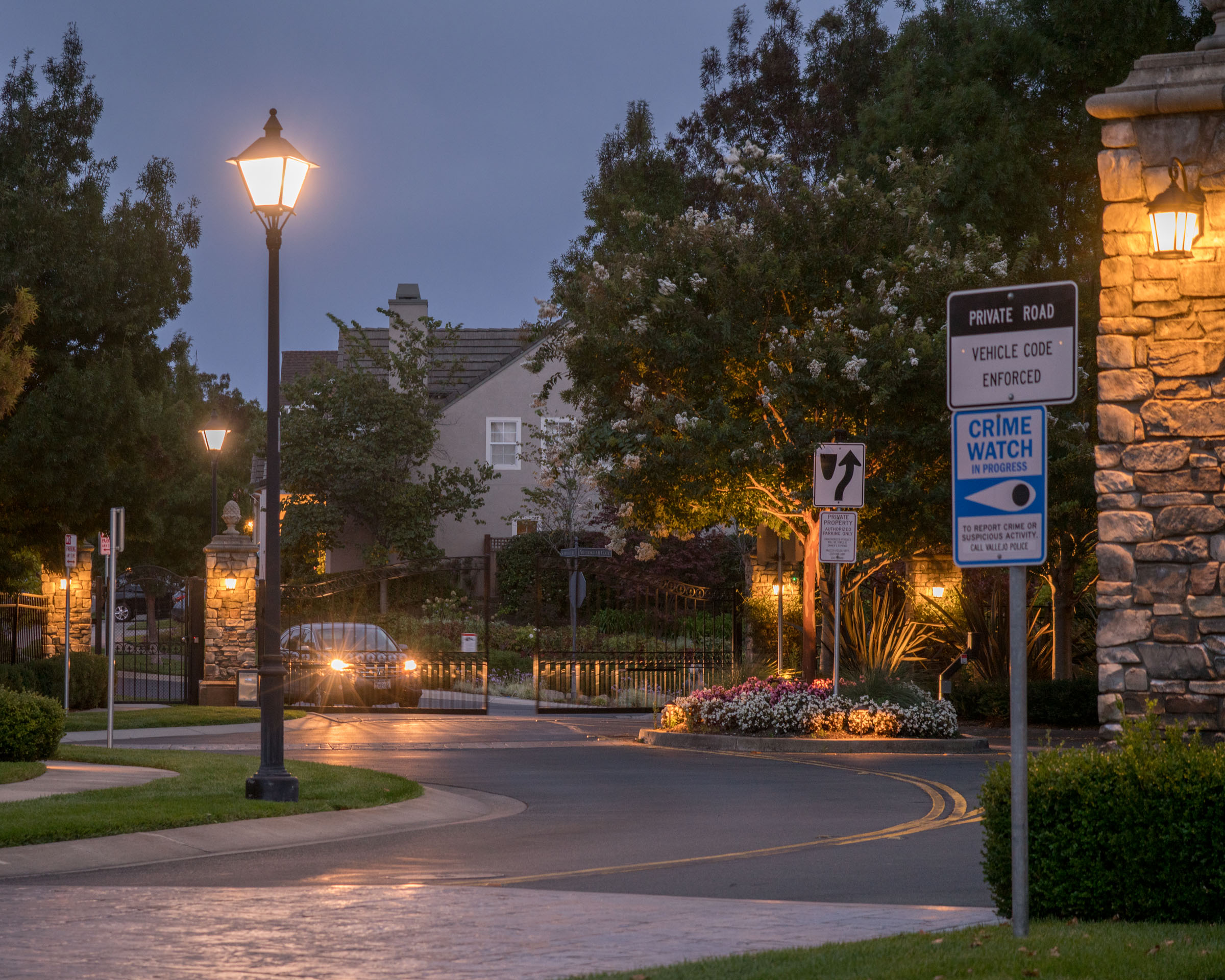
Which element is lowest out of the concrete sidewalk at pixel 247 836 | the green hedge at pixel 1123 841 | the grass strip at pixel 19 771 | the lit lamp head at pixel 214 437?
the concrete sidewalk at pixel 247 836

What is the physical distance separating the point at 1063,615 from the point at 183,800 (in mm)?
17393

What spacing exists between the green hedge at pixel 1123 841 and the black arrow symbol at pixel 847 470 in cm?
1156

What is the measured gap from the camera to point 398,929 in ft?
26.2

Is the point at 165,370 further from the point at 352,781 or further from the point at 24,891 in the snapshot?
the point at 24,891

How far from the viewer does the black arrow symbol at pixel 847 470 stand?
19.3 m

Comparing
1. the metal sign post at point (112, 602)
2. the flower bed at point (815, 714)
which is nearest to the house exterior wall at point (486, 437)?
the flower bed at point (815, 714)

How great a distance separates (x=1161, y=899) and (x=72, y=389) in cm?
2185

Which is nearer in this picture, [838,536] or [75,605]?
[838,536]

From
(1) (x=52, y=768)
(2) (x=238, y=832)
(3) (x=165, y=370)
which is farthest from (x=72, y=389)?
(2) (x=238, y=832)

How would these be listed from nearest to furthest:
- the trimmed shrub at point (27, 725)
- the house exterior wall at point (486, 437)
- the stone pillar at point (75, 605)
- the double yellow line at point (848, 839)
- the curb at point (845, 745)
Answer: the double yellow line at point (848, 839)
the trimmed shrub at point (27, 725)
the curb at point (845, 745)
the stone pillar at point (75, 605)
the house exterior wall at point (486, 437)

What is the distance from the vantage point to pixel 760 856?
1111 cm

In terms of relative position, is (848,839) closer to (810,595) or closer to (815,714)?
(815,714)

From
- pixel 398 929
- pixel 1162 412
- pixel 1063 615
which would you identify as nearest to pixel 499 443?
pixel 1063 615

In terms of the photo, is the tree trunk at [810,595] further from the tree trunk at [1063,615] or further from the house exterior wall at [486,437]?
the house exterior wall at [486,437]
